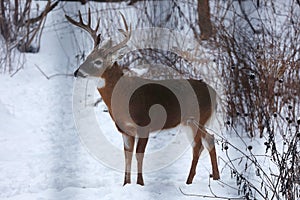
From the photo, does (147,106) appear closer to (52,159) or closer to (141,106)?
(141,106)

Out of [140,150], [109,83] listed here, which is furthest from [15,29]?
[140,150]

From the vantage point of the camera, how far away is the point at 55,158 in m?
6.80

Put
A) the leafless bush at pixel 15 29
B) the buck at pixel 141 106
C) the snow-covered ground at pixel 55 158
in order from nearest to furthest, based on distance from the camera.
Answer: the snow-covered ground at pixel 55 158 < the buck at pixel 141 106 < the leafless bush at pixel 15 29

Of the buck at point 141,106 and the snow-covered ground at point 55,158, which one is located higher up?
the buck at point 141,106

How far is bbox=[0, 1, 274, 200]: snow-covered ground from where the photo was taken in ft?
18.2

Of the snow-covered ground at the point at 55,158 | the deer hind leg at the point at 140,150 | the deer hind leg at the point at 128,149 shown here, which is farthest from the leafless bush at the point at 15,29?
the deer hind leg at the point at 140,150

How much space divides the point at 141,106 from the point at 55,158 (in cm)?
137

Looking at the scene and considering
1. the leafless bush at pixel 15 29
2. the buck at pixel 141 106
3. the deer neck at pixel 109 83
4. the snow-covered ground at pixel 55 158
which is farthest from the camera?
the leafless bush at pixel 15 29

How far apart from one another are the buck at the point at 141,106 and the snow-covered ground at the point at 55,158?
0.27m

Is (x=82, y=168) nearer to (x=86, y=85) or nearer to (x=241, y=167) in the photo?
(x=241, y=167)

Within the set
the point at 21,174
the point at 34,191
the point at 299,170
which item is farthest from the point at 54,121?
the point at 299,170

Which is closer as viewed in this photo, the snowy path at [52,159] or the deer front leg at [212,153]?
the snowy path at [52,159]

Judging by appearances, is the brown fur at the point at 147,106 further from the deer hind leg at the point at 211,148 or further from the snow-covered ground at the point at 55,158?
the snow-covered ground at the point at 55,158

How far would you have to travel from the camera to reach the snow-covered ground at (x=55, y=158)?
18.2ft
